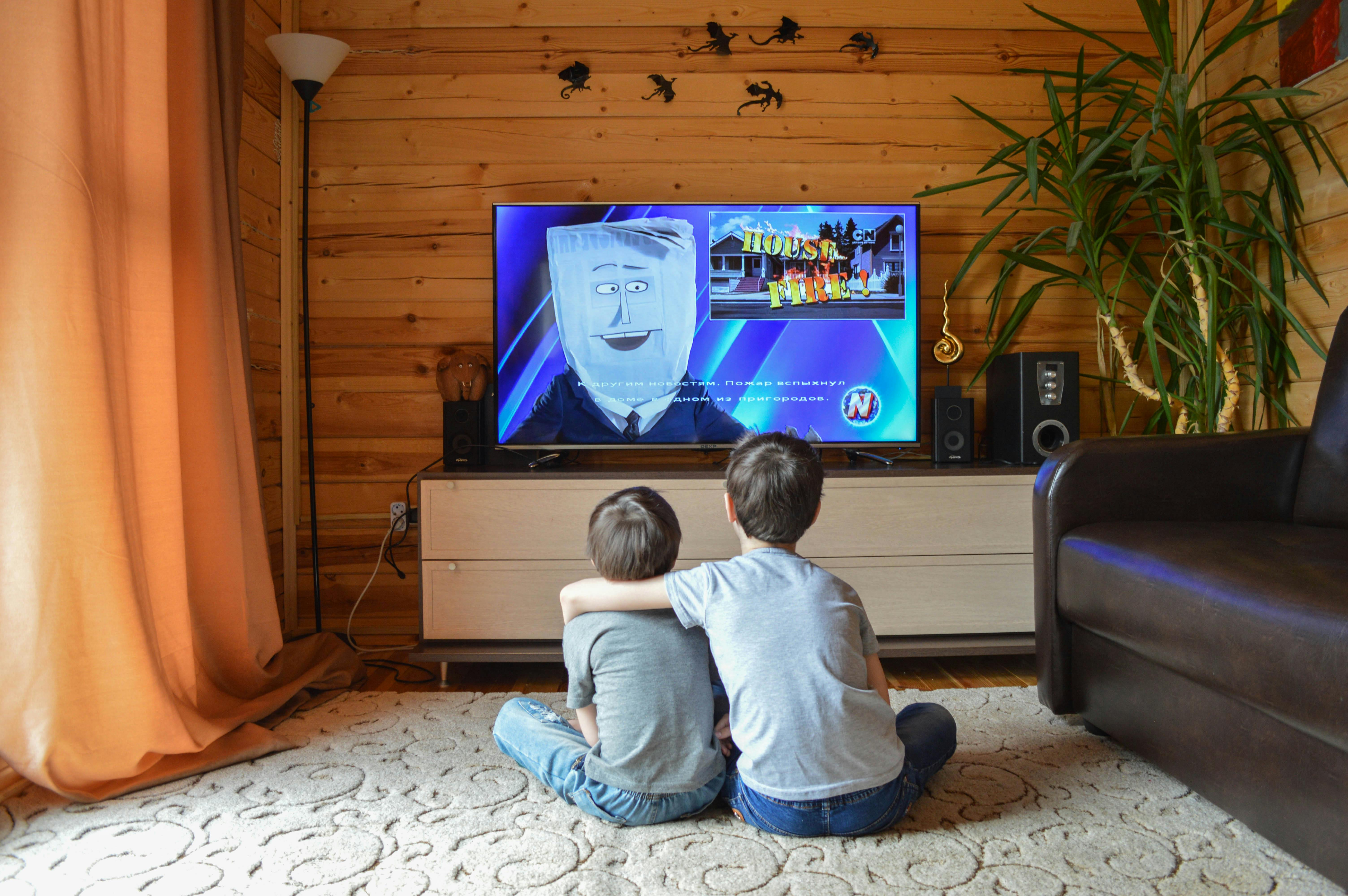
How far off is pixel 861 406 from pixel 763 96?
1104 mm

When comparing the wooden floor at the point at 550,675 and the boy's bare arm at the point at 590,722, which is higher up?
the boy's bare arm at the point at 590,722

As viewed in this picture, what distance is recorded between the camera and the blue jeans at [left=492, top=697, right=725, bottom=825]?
138 cm

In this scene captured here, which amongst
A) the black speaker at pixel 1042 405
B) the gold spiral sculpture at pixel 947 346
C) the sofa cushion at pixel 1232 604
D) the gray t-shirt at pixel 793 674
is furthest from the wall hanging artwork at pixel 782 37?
the gray t-shirt at pixel 793 674

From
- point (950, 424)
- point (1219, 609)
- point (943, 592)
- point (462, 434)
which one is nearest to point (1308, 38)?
point (950, 424)

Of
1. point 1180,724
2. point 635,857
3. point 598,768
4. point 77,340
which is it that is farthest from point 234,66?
point 1180,724

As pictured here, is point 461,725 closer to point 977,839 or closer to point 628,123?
point 977,839

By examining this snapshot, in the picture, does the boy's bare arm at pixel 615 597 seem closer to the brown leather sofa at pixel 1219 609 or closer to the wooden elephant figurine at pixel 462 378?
the brown leather sofa at pixel 1219 609

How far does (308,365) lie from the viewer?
2.73 meters

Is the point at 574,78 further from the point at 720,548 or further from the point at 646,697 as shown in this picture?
the point at 646,697

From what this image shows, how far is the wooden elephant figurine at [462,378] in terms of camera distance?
264 cm

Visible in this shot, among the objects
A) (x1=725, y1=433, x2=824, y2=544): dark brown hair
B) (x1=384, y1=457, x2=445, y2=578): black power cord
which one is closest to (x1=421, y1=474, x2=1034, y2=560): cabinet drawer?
(x1=384, y1=457, x2=445, y2=578): black power cord

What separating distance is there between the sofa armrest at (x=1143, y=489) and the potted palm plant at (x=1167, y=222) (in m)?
0.68

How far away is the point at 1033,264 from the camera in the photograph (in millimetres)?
2637

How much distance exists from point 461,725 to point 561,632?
0.49 meters
